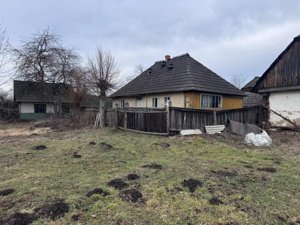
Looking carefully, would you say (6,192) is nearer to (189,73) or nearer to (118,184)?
(118,184)

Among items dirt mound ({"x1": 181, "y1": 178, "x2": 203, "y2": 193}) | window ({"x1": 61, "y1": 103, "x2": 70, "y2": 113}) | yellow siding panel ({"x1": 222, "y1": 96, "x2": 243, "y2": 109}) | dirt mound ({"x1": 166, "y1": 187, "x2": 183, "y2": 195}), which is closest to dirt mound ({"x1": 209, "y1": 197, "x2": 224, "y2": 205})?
dirt mound ({"x1": 181, "y1": 178, "x2": 203, "y2": 193})

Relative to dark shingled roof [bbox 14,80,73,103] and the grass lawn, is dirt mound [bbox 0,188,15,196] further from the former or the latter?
dark shingled roof [bbox 14,80,73,103]

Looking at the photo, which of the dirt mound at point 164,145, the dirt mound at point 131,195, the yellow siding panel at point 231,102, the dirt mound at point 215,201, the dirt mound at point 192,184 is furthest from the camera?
the yellow siding panel at point 231,102

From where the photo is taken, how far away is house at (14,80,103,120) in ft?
103

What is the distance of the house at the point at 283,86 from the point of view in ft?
47.1

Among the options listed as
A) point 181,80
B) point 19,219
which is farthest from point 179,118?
point 19,219

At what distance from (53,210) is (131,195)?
4.57ft

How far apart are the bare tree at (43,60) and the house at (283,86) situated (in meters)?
22.5

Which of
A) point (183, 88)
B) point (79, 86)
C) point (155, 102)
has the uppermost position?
point (79, 86)

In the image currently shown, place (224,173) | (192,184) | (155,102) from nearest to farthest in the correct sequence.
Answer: (192,184) → (224,173) → (155,102)

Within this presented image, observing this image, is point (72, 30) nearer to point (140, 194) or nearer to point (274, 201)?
point (140, 194)

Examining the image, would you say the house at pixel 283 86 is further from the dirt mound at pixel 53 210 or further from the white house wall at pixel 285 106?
the dirt mound at pixel 53 210

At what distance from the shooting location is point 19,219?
4.05 meters

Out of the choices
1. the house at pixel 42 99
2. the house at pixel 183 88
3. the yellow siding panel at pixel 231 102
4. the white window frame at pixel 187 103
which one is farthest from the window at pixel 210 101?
the house at pixel 42 99
